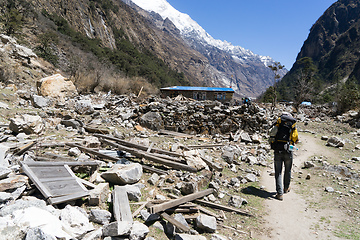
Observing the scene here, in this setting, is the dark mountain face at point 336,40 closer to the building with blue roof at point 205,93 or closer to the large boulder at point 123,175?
the building with blue roof at point 205,93

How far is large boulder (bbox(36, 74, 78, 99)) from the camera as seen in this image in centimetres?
1114

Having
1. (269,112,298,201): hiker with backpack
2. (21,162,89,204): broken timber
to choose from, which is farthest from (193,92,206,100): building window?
(21,162,89,204): broken timber

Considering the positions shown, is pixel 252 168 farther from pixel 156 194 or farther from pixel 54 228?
pixel 54 228

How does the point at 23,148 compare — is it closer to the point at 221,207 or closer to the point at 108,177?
the point at 108,177

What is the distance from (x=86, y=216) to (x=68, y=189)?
616mm

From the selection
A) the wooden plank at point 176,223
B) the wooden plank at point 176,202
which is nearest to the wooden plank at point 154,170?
the wooden plank at point 176,202

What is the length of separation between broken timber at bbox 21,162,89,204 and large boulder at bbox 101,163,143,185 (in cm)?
70

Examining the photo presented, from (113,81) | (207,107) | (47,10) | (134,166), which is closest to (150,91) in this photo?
(113,81)

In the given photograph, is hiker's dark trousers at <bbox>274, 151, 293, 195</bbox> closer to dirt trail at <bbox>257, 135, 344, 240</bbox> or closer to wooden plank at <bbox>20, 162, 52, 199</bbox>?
dirt trail at <bbox>257, 135, 344, 240</bbox>

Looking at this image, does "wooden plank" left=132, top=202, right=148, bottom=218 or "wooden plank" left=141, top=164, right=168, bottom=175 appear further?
"wooden plank" left=141, top=164, right=168, bottom=175

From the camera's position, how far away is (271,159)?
777 cm

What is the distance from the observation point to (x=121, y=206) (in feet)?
10.3

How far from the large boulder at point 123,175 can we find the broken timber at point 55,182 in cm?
70

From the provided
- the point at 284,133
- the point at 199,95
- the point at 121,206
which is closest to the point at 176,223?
the point at 121,206
